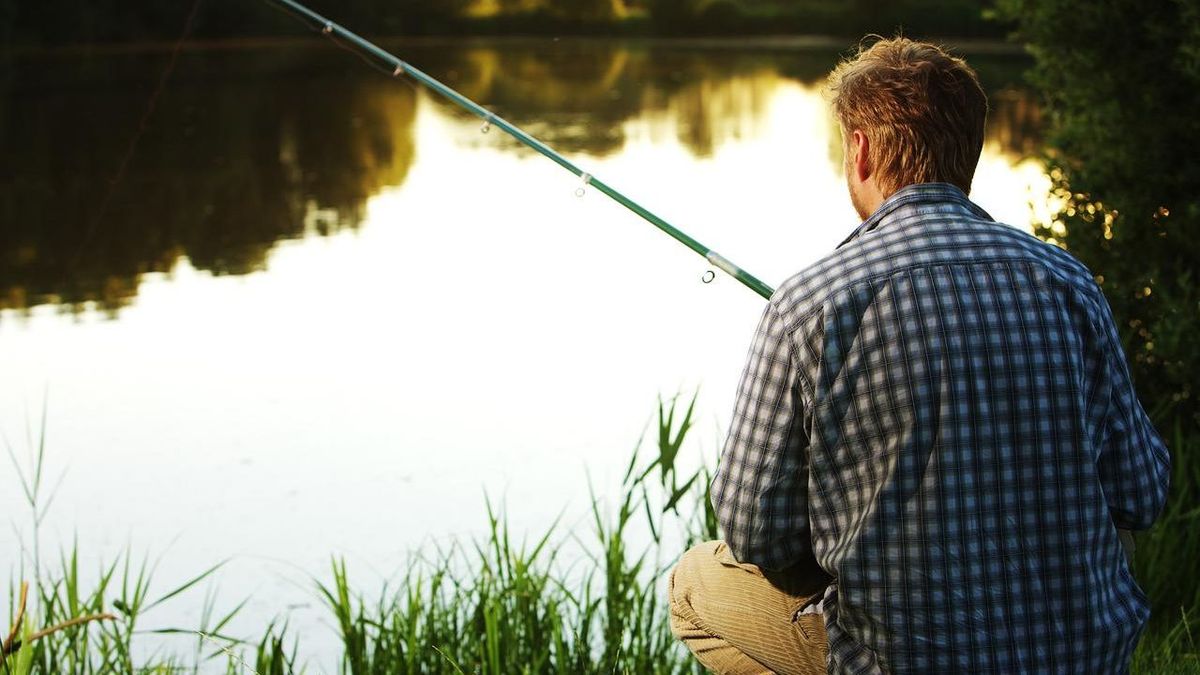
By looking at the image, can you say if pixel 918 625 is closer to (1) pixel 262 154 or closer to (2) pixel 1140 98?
(2) pixel 1140 98

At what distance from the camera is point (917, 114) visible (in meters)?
1.54

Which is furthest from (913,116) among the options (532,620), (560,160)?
(532,620)

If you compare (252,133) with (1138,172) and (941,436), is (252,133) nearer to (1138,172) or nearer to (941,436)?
(1138,172)

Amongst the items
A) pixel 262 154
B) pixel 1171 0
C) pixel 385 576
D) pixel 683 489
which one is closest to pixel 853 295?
pixel 683 489

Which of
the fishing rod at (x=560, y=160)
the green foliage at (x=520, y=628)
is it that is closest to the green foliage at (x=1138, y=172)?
the green foliage at (x=520, y=628)

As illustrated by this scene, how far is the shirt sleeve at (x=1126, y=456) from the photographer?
Result: 4.99 feet

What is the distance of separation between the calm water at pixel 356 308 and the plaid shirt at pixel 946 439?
2.24 metres

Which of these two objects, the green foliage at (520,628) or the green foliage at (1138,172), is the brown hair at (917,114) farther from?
the green foliage at (1138,172)

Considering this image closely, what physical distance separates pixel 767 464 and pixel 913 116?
0.42 metres

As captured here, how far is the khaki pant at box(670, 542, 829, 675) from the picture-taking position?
167 centimetres

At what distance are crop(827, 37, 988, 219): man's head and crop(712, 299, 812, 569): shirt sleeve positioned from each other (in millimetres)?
237

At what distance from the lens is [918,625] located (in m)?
1.47

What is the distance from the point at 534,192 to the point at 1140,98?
774 cm

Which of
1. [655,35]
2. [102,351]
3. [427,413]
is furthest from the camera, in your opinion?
[655,35]
